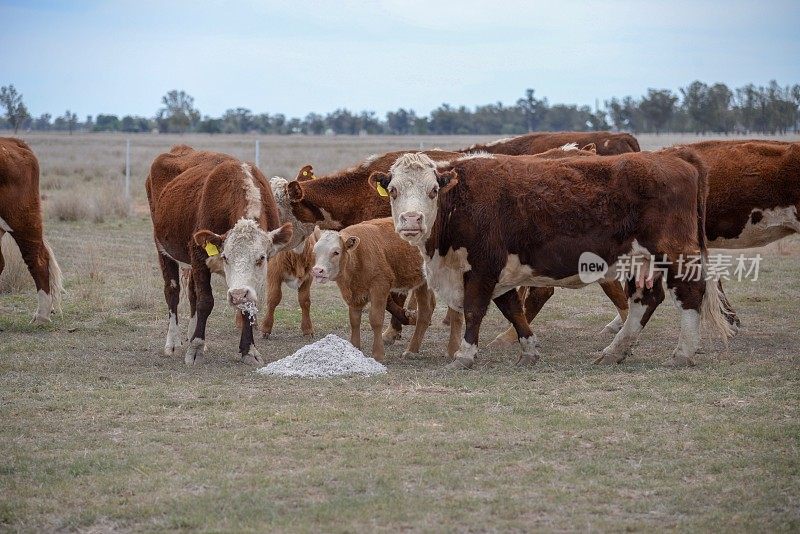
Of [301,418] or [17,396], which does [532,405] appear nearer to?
[301,418]

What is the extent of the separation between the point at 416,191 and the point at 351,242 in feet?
3.28

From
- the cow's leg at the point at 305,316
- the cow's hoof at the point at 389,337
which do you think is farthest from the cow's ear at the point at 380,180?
the cow's leg at the point at 305,316

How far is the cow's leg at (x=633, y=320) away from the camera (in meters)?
9.65

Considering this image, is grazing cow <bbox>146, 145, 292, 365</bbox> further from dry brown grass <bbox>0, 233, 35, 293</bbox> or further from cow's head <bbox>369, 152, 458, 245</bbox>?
dry brown grass <bbox>0, 233, 35, 293</bbox>

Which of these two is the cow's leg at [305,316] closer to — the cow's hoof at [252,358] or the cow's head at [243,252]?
the cow's hoof at [252,358]

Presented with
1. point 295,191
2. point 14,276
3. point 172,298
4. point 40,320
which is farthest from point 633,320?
point 14,276

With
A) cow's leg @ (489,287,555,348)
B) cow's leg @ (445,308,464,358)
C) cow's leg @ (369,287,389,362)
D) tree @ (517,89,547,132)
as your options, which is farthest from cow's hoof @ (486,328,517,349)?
tree @ (517,89,547,132)

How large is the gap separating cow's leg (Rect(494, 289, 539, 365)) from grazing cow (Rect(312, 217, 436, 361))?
37.4 inches

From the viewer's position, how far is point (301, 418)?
7508 mm

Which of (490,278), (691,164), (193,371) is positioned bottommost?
(193,371)

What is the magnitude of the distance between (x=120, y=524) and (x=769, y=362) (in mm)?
6207

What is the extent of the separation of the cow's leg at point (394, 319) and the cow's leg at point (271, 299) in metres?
1.27

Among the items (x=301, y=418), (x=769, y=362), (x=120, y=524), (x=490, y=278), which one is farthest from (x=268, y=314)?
(x=120, y=524)

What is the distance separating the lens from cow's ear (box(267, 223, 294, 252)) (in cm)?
937
